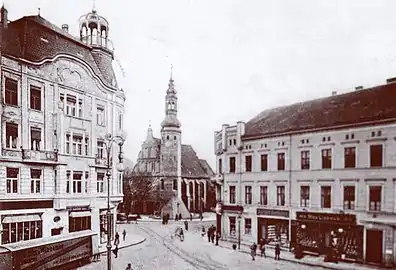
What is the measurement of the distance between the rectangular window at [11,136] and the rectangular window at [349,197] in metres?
2.51

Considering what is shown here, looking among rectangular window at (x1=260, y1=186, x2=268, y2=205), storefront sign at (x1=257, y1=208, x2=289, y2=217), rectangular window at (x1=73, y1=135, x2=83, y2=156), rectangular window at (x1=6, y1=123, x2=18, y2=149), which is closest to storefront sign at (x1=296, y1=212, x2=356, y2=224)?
storefront sign at (x1=257, y1=208, x2=289, y2=217)

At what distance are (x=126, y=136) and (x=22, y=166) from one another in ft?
2.90

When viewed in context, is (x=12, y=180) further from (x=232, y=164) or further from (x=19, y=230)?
(x=232, y=164)

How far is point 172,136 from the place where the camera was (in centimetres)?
375

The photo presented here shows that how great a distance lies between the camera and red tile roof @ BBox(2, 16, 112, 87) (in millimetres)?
3262

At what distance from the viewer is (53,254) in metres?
3.52

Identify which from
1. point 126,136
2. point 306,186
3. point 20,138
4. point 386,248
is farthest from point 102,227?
point 386,248

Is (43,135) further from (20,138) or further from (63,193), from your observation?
(63,193)

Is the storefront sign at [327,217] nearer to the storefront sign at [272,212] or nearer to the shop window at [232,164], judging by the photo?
the storefront sign at [272,212]

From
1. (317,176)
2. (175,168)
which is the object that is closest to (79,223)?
(175,168)

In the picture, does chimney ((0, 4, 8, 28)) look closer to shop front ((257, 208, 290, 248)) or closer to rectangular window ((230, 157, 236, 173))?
rectangular window ((230, 157, 236, 173))

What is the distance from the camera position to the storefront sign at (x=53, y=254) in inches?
132

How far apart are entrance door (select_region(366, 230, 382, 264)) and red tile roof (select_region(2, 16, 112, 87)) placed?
2.53 meters

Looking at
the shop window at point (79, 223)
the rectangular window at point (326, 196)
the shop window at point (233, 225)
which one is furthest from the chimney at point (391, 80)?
the shop window at point (79, 223)
